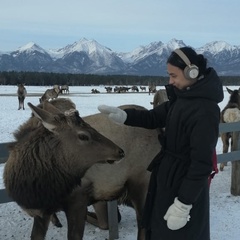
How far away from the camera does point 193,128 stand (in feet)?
10.3

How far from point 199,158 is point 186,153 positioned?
0.24 meters

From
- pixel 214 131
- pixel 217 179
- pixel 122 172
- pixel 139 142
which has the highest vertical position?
pixel 214 131

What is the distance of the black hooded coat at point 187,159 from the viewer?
310 centimetres

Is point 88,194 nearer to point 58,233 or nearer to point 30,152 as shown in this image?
point 30,152

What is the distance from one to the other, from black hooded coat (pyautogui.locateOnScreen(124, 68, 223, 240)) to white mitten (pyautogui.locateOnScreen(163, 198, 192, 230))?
1.8 inches

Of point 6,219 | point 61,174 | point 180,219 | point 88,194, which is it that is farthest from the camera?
point 6,219

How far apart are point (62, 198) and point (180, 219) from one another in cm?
145

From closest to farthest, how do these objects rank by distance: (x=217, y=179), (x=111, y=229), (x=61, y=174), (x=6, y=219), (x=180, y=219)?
(x=180, y=219)
(x=61, y=174)
(x=111, y=229)
(x=6, y=219)
(x=217, y=179)

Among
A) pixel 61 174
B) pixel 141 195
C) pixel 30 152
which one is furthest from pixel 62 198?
pixel 141 195

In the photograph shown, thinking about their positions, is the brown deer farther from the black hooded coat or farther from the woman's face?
the woman's face

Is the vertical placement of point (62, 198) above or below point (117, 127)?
below

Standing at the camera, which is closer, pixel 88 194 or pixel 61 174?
pixel 61 174

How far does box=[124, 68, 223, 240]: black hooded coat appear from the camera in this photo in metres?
3.10

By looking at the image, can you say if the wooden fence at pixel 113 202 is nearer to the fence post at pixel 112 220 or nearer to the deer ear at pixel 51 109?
the fence post at pixel 112 220
